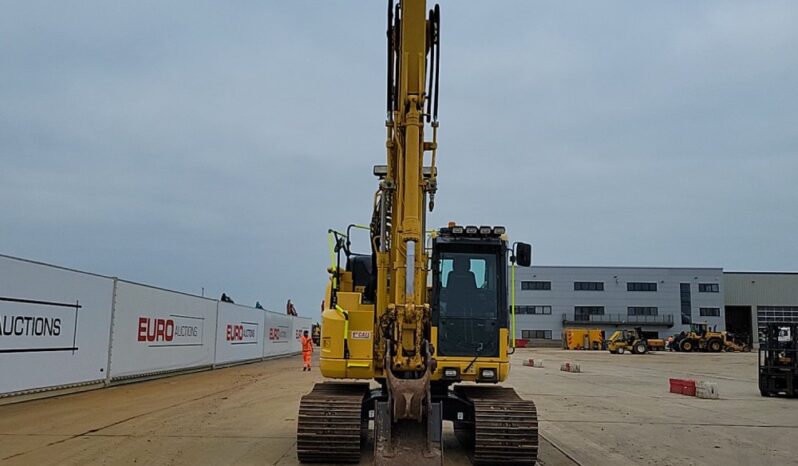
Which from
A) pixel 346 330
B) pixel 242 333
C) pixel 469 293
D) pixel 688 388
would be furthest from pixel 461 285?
pixel 242 333

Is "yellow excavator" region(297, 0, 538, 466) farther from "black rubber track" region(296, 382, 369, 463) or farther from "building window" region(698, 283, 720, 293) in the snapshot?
"building window" region(698, 283, 720, 293)

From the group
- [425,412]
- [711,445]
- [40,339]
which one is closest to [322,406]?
[425,412]

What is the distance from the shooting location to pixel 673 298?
8294 cm

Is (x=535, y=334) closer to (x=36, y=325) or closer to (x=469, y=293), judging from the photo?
(x=36, y=325)

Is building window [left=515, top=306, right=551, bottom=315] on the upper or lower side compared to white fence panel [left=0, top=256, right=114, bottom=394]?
upper

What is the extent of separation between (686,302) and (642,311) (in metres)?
5.84

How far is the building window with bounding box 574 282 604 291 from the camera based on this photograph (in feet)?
275

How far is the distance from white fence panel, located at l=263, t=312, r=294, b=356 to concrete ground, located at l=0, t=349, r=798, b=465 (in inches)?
659

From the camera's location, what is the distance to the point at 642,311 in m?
82.9

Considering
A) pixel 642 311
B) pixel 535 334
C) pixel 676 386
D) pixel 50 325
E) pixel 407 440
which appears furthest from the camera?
pixel 535 334

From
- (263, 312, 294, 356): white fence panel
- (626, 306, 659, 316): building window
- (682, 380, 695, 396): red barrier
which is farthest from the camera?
(626, 306, 659, 316): building window

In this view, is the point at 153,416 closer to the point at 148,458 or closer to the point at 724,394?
the point at 148,458

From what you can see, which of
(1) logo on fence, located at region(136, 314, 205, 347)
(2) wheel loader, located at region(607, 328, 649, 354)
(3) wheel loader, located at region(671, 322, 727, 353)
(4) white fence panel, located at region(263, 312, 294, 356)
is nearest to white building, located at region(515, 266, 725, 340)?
(3) wheel loader, located at region(671, 322, 727, 353)

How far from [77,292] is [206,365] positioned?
36.4ft
